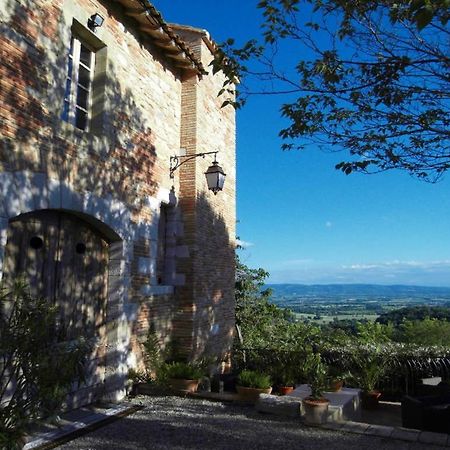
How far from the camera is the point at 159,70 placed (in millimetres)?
8312

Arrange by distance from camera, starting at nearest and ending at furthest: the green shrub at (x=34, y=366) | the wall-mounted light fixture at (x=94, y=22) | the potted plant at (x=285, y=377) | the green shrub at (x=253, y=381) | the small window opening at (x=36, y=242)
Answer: the green shrub at (x=34, y=366) < the small window opening at (x=36, y=242) < the wall-mounted light fixture at (x=94, y=22) < the green shrub at (x=253, y=381) < the potted plant at (x=285, y=377)

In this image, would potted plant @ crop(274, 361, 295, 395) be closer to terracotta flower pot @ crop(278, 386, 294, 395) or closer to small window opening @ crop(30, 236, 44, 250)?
terracotta flower pot @ crop(278, 386, 294, 395)

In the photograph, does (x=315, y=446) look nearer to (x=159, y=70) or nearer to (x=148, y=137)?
(x=148, y=137)

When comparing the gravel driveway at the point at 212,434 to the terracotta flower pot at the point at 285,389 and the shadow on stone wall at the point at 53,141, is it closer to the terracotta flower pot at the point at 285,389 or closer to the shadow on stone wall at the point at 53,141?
Answer: the shadow on stone wall at the point at 53,141

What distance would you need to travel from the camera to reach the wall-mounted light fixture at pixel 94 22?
20.5 ft

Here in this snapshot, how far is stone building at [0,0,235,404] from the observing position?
508 centimetres

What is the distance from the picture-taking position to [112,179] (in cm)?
661

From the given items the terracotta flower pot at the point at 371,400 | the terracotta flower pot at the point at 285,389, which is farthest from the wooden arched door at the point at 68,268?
the terracotta flower pot at the point at 371,400

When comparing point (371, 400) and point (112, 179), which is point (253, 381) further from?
point (112, 179)

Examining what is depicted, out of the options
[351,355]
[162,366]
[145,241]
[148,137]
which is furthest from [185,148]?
[351,355]

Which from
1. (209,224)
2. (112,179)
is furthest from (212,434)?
(209,224)

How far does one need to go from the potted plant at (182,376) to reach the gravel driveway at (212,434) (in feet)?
3.01

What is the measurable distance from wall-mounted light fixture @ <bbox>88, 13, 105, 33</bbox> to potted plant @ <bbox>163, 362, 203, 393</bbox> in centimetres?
570

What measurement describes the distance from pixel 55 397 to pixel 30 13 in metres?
4.52
